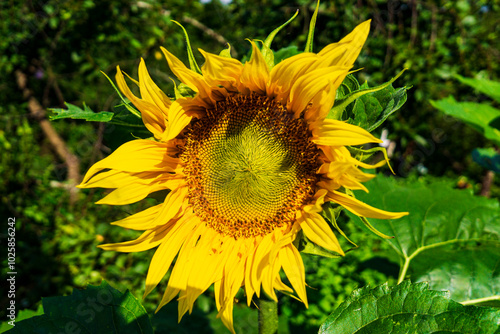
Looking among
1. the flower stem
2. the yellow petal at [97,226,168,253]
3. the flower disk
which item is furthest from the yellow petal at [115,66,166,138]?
the flower stem

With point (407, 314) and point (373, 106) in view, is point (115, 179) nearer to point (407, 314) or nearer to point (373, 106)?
point (373, 106)

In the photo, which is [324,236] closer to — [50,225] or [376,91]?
[376,91]

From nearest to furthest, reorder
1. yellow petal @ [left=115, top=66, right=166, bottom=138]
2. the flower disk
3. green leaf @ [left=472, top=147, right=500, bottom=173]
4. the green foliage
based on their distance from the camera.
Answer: yellow petal @ [left=115, top=66, right=166, bottom=138] < the flower disk < the green foliage < green leaf @ [left=472, top=147, right=500, bottom=173]

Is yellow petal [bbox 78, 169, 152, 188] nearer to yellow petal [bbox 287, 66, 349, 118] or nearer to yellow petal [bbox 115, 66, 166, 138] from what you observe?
yellow petal [bbox 115, 66, 166, 138]

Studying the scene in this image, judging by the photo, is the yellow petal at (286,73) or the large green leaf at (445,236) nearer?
the yellow petal at (286,73)

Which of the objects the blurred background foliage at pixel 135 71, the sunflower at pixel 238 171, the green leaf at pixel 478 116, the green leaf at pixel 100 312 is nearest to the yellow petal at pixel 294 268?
the sunflower at pixel 238 171

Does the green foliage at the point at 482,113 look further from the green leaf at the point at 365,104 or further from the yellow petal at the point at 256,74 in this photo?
the yellow petal at the point at 256,74

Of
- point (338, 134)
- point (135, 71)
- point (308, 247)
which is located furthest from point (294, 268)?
point (135, 71)
